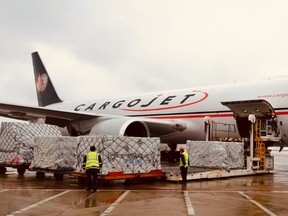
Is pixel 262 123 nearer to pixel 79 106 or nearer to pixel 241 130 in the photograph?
pixel 241 130

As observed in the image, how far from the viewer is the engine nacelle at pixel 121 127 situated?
16.6 meters

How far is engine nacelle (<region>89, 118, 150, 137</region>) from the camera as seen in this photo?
655 inches

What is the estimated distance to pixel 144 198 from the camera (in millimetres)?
9078

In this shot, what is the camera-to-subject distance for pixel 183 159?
40.4ft

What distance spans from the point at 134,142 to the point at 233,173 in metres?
4.36

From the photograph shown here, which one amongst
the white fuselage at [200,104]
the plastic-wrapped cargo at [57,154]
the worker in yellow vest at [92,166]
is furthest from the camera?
the white fuselage at [200,104]

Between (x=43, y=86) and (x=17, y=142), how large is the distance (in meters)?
15.8

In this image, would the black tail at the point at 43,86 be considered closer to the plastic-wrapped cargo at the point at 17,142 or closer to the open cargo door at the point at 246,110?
the plastic-wrapped cargo at the point at 17,142

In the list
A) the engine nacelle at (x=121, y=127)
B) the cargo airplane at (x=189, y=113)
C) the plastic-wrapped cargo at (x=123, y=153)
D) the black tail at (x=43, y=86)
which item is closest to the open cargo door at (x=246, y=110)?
the cargo airplane at (x=189, y=113)

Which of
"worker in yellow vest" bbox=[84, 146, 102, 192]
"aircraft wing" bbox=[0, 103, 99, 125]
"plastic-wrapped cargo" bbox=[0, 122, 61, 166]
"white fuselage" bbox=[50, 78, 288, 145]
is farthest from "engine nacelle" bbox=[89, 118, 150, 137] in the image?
"worker in yellow vest" bbox=[84, 146, 102, 192]

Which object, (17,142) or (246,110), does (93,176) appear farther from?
(246,110)

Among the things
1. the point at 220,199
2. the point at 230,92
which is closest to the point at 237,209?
the point at 220,199

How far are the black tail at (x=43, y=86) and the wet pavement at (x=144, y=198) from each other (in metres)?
17.6

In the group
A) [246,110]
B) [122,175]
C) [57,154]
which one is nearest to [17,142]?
[57,154]
